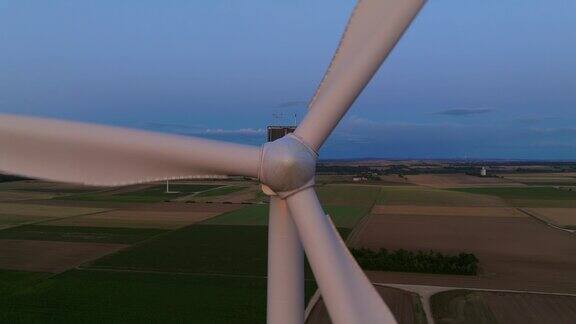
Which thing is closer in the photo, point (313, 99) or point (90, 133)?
point (90, 133)

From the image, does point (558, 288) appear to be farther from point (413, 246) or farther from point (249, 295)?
point (249, 295)

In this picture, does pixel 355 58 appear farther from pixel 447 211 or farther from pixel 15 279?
pixel 447 211

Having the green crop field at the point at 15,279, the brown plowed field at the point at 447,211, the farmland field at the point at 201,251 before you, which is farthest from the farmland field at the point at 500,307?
the brown plowed field at the point at 447,211

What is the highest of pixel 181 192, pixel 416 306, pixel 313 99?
pixel 181 192

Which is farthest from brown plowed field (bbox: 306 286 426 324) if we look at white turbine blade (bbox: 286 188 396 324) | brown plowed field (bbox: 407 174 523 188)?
brown plowed field (bbox: 407 174 523 188)

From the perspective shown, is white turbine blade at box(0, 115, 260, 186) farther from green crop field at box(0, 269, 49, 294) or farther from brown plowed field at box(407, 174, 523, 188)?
brown plowed field at box(407, 174, 523, 188)

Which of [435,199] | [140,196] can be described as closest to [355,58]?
[435,199]

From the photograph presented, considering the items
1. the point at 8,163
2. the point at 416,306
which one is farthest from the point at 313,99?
the point at 416,306
